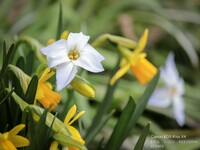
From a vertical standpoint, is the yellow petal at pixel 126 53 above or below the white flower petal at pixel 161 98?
above

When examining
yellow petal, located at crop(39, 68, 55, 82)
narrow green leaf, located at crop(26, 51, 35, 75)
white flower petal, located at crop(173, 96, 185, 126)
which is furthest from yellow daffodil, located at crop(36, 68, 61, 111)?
white flower petal, located at crop(173, 96, 185, 126)

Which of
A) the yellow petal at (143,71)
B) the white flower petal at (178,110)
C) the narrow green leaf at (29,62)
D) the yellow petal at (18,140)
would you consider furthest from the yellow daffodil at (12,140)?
the white flower petal at (178,110)

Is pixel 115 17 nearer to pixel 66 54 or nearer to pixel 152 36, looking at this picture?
pixel 152 36

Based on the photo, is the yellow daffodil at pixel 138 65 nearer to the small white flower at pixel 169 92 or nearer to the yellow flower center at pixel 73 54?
the yellow flower center at pixel 73 54

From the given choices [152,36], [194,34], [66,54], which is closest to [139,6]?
[152,36]

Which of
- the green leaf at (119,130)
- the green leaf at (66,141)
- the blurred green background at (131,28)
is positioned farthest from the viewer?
the blurred green background at (131,28)

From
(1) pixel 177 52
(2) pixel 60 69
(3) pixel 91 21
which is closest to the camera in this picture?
(2) pixel 60 69
